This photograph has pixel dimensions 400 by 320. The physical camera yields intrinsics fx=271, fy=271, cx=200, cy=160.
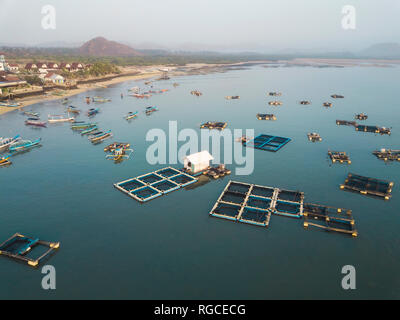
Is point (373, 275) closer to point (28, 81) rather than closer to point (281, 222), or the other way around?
point (281, 222)

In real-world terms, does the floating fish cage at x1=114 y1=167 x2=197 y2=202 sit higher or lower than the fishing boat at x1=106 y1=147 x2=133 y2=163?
lower

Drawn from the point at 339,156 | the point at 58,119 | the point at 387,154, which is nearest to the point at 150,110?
the point at 58,119

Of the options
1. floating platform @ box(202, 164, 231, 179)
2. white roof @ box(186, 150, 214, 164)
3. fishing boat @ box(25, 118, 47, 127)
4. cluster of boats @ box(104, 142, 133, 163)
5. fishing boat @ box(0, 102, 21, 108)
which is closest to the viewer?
floating platform @ box(202, 164, 231, 179)

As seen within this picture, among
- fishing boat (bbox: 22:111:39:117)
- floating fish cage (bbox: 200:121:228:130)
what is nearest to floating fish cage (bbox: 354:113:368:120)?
Answer: floating fish cage (bbox: 200:121:228:130)

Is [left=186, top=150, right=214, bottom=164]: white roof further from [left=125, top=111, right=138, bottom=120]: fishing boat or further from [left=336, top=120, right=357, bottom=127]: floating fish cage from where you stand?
[left=336, top=120, right=357, bottom=127]: floating fish cage

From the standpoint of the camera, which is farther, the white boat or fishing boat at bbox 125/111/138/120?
fishing boat at bbox 125/111/138/120

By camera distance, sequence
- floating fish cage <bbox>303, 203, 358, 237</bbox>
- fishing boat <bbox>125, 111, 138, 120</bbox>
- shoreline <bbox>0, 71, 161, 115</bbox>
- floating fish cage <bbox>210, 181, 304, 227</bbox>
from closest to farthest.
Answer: floating fish cage <bbox>303, 203, 358, 237</bbox>
floating fish cage <bbox>210, 181, 304, 227</bbox>
fishing boat <bbox>125, 111, 138, 120</bbox>
shoreline <bbox>0, 71, 161, 115</bbox>

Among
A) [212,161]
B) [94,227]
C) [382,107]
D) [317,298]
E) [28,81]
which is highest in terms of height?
[28,81]

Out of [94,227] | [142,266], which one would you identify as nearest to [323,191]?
[142,266]
